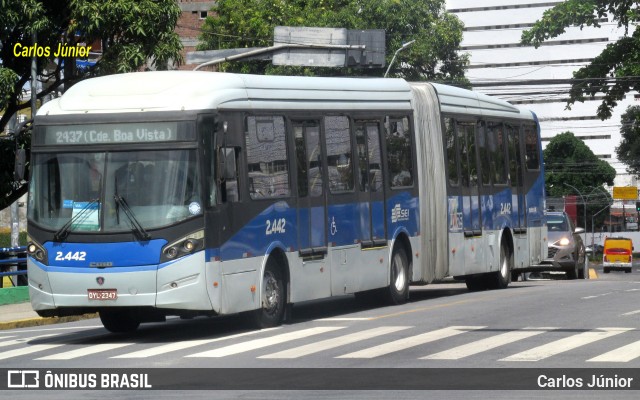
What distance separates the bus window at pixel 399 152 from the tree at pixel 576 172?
314ft

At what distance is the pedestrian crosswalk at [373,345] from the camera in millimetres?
14305

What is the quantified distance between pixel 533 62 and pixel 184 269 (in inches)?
5150

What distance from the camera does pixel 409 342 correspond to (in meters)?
15.7

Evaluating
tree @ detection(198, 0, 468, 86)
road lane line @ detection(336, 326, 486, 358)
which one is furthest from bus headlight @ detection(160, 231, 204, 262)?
tree @ detection(198, 0, 468, 86)

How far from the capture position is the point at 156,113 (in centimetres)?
1700

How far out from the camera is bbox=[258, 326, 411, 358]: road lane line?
1479 cm

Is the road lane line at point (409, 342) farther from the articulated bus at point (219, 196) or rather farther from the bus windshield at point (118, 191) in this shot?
the bus windshield at point (118, 191)

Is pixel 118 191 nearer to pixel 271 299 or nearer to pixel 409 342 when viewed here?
pixel 271 299

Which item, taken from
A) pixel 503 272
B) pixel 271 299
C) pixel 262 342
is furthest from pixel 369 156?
pixel 503 272

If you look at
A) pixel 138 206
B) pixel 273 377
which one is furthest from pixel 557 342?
pixel 138 206

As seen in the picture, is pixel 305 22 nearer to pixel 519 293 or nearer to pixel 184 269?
pixel 519 293

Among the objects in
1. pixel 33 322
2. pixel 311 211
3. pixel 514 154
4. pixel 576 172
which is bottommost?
pixel 33 322

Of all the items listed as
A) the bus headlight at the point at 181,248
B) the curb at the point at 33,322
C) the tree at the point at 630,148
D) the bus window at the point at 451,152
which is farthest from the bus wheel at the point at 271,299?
the tree at the point at 630,148

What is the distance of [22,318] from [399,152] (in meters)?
7.05
